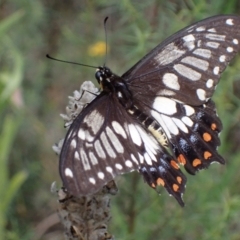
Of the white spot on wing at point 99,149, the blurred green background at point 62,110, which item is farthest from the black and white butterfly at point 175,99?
the blurred green background at point 62,110

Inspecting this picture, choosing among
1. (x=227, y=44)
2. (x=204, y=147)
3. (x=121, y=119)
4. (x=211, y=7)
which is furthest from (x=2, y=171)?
(x=211, y=7)

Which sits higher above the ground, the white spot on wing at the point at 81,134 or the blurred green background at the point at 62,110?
the blurred green background at the point at 62,110

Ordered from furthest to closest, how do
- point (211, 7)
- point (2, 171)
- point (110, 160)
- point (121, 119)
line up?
point (211, 7), point (2, 171), point (121, 119), point (110, 160)

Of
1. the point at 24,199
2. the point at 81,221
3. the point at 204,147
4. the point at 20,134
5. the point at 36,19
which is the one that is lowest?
the point at 81,221

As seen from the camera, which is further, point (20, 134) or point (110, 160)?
point (20, 134)

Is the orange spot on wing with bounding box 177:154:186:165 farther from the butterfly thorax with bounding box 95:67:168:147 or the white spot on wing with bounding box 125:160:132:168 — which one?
the white spot on wing with bounding box 125:160:132:168

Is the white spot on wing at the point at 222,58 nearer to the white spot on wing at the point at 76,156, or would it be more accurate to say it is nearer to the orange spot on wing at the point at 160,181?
the orange spot on wing at the point at 160,181

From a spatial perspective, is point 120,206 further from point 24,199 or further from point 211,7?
→ point 211,7

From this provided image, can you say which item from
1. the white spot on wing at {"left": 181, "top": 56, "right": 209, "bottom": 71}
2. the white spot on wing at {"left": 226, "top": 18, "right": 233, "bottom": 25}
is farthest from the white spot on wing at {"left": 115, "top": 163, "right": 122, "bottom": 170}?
the white spot on wing at {"left": 226, "top": 18, "right": 233, "bottom": 25}
